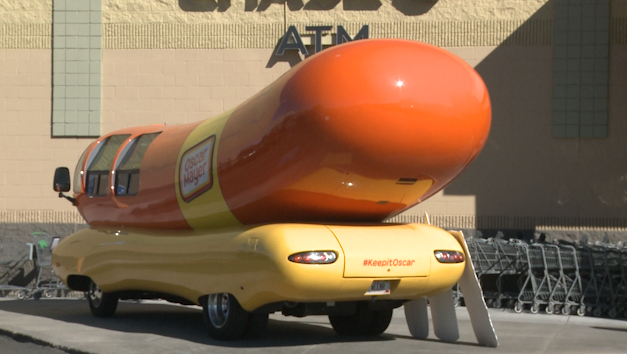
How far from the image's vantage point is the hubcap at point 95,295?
11.5 meters

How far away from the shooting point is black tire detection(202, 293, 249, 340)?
870cm

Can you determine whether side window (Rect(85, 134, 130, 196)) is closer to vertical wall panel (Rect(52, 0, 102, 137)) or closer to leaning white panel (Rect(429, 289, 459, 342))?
leaning white panel (Rect(429, 289, 459, 342))

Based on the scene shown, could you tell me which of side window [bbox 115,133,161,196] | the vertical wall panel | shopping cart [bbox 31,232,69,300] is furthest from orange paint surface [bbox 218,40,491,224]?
the vertical wall panel

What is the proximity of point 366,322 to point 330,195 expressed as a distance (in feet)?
7.00

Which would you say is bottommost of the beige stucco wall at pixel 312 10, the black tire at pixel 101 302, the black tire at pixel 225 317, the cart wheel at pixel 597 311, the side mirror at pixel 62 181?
the cart wheel at pixel 597 311

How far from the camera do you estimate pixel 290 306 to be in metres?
8.41

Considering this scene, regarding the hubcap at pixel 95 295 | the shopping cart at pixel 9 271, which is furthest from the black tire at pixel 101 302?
the shopping cart at pixel 9 271

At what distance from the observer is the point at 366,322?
A: 384 inches

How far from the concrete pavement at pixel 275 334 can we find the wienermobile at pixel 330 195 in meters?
0.35

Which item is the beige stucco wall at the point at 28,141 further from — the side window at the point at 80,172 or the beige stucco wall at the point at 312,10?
the side window at the point at 80,172

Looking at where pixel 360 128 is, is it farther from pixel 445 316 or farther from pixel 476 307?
pixel 445 316

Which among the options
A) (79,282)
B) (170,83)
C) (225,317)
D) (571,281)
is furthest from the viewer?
(170,83)

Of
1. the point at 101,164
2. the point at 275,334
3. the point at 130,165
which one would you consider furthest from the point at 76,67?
the point at 275,334

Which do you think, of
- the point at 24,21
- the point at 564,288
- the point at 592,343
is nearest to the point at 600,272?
the point at 564,288
